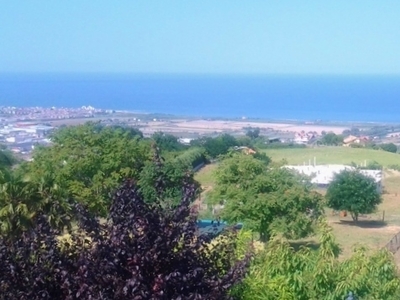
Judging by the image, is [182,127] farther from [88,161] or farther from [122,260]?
[122,260]

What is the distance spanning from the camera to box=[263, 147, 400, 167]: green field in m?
50.6

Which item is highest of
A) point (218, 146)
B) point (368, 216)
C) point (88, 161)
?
point (88, 161)

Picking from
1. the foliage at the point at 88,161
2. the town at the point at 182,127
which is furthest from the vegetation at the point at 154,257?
the town at the point at 182,127

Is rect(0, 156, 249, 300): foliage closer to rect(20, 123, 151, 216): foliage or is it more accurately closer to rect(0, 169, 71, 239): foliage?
rect(0, 169, 71, 239): foliage

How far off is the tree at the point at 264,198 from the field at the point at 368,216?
5.04 feet

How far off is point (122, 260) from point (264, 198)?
16673 mm

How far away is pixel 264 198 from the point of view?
21.6 m

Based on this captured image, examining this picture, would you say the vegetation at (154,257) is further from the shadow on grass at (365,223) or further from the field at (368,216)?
the shadow on grass at (365,223)

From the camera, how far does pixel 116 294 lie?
4980 millimetres

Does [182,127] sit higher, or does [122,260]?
[122,260]

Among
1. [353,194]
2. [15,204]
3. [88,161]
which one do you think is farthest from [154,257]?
[353,194]

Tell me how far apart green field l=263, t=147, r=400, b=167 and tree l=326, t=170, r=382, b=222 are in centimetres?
2014

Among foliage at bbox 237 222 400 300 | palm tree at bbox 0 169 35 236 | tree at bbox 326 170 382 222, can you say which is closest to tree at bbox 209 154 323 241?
tree at bbox 326 170 382 222

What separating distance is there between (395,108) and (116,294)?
640 ft
